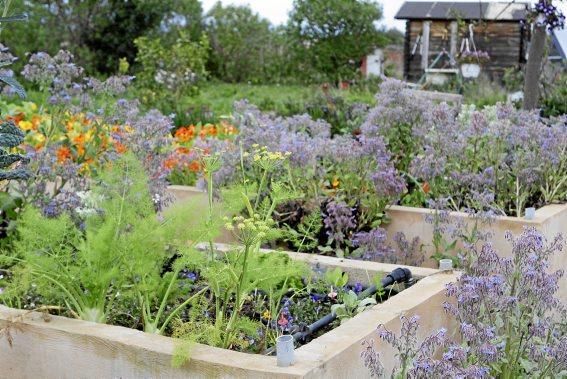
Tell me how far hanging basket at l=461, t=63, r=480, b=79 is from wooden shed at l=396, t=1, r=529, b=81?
25.1ft

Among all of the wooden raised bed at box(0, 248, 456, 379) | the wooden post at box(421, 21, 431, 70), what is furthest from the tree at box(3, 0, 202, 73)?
the wooden raised bed at box(0, 248, 456, 379)

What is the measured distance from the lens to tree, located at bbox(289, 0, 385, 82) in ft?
102

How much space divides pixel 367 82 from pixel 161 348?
18.1 m

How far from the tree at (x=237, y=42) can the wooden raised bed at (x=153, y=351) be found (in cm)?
2311

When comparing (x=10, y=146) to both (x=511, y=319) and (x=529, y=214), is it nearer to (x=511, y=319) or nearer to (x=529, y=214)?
(x=511, y=319)

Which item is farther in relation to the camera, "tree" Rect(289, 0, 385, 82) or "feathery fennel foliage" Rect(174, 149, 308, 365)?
"tree" Rect(289, 0, 385, 82)

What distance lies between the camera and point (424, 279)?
13.3 feet

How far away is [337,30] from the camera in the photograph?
104 feet

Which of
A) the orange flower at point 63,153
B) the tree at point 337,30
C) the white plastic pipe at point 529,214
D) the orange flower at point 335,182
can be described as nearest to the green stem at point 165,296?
the orange flower at point 335,182

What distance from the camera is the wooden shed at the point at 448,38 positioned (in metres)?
25.8

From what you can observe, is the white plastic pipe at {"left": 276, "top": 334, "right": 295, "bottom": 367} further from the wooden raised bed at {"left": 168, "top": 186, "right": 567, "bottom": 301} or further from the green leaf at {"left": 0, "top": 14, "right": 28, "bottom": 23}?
the wooden raised bed at {"left": 168, "top": 186, "right": 567, "bottom": 301}

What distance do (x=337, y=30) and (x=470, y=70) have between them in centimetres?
1486

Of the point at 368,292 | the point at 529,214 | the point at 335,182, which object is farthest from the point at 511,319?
the point at 335,182

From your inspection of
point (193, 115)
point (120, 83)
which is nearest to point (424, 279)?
point (120, 83)
